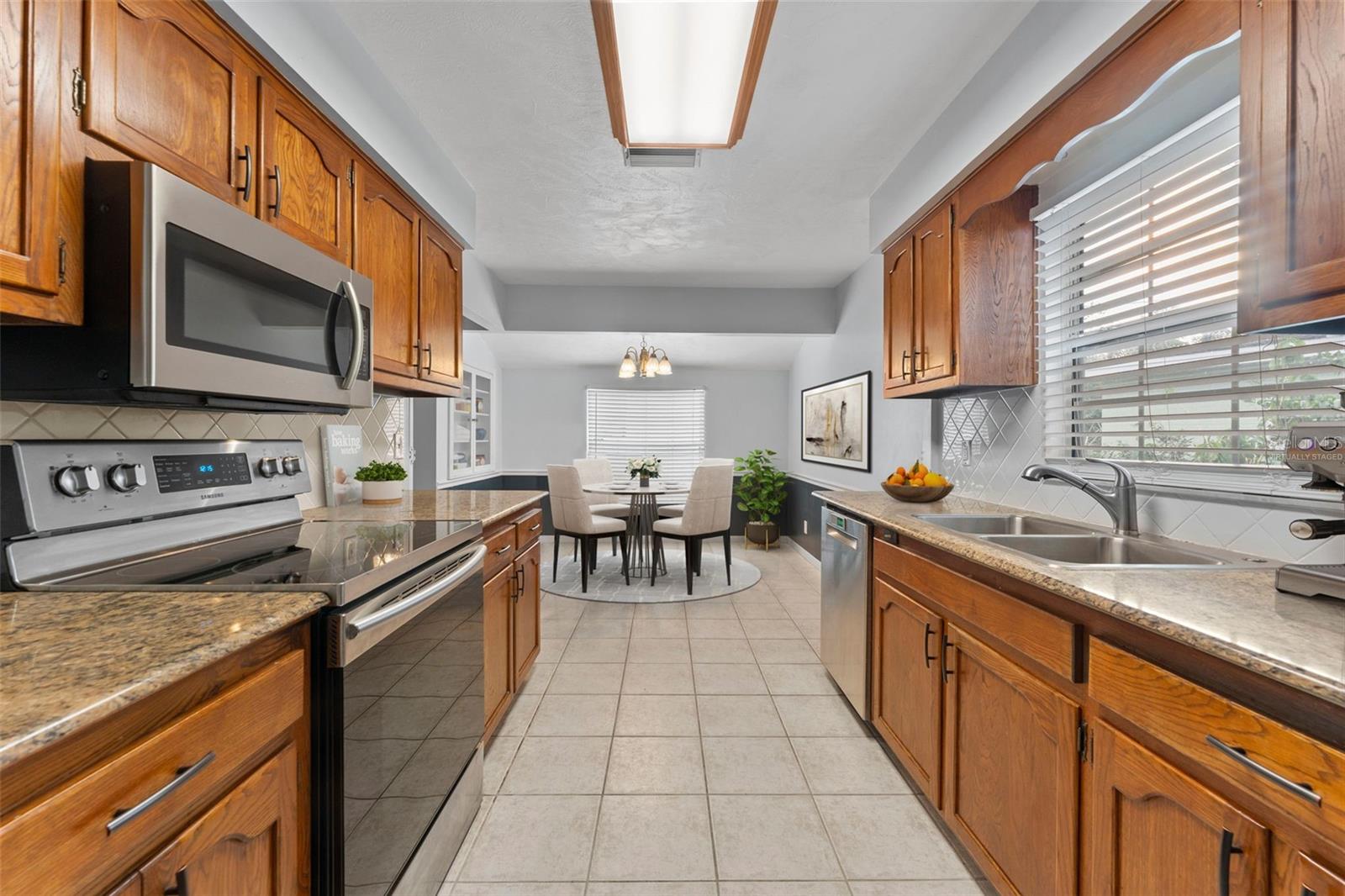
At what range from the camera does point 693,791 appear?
1944mm

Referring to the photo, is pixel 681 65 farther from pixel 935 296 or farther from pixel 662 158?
pixel 935 296

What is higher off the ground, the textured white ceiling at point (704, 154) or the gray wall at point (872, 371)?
the textured white ceiling at point (704, 154)

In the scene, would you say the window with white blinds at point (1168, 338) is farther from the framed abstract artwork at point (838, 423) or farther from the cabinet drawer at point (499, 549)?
the cabinet drawer at point (499, 549)

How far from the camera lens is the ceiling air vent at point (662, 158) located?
2.59m

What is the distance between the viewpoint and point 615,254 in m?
4.00

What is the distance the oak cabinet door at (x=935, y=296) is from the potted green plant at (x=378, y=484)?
7.60 ft

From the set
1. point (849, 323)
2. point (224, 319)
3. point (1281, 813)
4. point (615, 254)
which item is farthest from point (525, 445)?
point (1281, 813)

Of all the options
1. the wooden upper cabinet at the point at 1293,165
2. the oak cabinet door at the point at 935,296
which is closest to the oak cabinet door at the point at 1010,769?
the wooden upper cabinet at the point at 1293,165

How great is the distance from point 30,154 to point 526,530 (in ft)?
6.27

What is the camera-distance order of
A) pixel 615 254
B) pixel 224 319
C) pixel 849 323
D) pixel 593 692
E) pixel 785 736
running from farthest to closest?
pixel 849 323 → pixel 615 254 → pixel 593 692 → pixel 785 736 → pixel 224 319

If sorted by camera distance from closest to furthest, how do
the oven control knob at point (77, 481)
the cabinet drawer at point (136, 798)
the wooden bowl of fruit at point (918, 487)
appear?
the cabinet drawer at point (136, 798) → the oven control knob at point (77, 481) → the wooden bowl of fruit at point (918, 487)

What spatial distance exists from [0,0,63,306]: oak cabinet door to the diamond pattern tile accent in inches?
99.2

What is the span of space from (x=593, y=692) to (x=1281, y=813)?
2362 mm

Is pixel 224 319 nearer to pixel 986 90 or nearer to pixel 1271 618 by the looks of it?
pixel 1271 618
